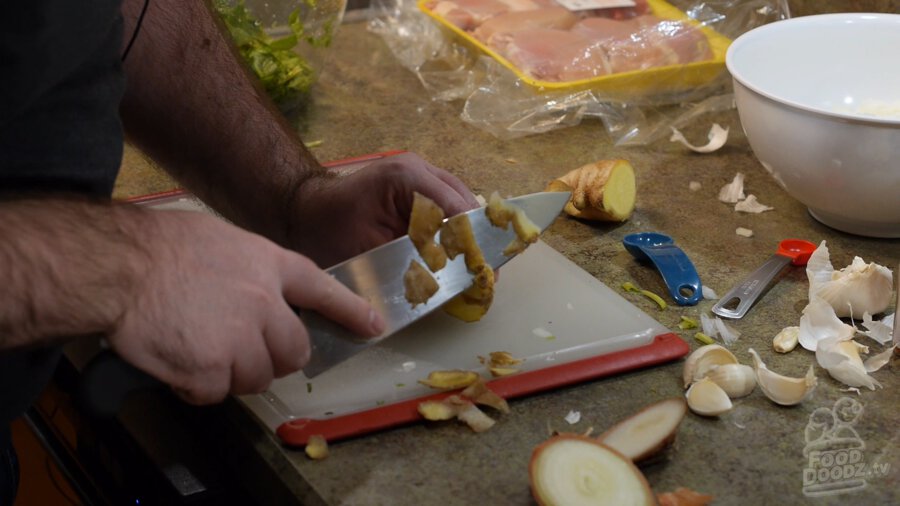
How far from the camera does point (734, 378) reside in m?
0.98

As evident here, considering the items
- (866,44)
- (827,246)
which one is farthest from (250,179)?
(866,44)

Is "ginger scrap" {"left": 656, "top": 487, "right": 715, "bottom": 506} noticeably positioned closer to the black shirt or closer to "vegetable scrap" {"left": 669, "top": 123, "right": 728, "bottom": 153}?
the black shirt

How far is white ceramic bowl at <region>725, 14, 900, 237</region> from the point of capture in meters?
1.13

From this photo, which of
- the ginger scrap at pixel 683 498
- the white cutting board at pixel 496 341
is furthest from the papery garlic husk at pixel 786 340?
the ginger scrap at pixel 683 498

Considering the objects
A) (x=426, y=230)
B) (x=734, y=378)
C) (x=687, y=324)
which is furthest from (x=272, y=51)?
(x=734, y=378)

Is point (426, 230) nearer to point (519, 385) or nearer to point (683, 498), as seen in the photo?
point (519, 385)

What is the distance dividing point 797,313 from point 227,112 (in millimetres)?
706

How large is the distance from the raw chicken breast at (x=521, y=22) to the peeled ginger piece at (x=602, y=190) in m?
0.47

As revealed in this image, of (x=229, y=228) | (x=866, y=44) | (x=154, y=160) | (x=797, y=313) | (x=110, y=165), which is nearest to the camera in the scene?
(x=229, y=228)

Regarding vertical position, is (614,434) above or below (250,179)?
below

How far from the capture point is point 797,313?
1125mm

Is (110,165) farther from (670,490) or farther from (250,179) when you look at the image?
(670,490)

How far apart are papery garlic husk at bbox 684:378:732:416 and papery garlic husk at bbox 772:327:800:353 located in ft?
0.41

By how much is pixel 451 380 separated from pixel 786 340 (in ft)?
1.21
